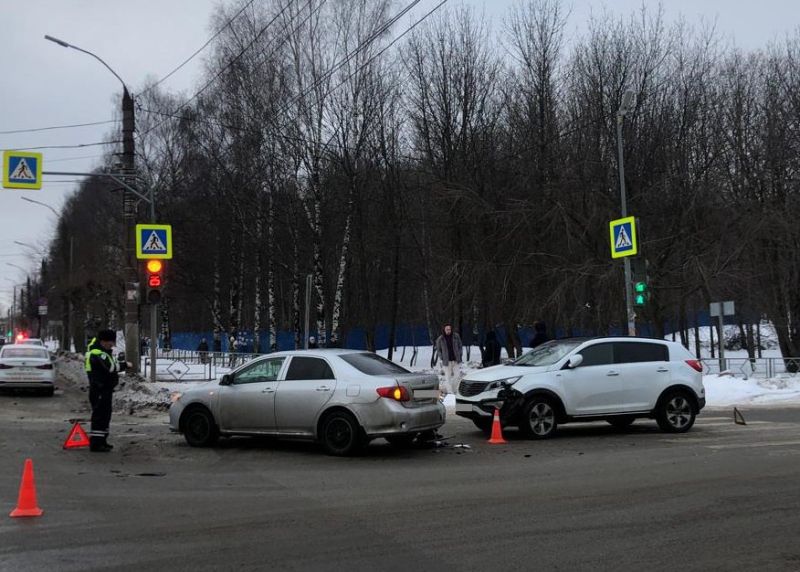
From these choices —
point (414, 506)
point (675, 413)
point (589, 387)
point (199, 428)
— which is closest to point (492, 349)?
point (675, 413)

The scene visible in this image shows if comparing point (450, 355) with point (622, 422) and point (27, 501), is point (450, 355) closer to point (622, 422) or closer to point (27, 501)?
point (622, 422)

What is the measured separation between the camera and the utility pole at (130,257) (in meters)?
23.1

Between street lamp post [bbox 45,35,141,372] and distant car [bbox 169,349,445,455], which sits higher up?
street lamp post [bbox 45,35,141,372]

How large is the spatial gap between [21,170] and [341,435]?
1403cm

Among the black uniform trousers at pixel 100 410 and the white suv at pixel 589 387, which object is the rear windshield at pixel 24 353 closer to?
the black uniform trousers at pixel 100 410

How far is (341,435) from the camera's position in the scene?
10.6 m

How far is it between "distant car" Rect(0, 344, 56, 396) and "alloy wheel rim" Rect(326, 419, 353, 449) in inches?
571

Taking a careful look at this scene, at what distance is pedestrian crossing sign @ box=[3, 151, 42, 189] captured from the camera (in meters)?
19.7

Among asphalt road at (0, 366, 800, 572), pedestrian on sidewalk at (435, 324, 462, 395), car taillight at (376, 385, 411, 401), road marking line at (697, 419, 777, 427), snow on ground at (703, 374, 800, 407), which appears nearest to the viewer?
asphalt road at (0, 366, 800, 572)

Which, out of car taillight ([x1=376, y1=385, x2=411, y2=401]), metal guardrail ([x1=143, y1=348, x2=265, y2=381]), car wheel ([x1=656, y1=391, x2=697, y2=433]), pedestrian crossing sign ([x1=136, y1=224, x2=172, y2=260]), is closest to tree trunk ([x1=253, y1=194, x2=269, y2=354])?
metal guardrail ([x1=143, y1=348, x2=265, y2=381])

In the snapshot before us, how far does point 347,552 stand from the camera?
19.3ft

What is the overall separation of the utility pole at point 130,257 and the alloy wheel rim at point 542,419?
14810 millimetres

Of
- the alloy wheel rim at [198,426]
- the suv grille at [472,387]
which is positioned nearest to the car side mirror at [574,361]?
the suv grille at [472,387]

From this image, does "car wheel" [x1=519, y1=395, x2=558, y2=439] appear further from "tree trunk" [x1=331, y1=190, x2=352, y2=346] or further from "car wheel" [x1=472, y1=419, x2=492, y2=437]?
"tree trunk" [x1=331, y1=190, x2=352, y2=346]
